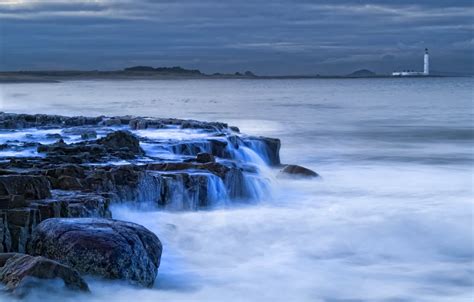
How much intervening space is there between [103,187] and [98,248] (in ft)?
11.7

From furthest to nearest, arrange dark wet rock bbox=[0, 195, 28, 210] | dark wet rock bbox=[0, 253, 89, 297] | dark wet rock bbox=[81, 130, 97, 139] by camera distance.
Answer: dark wet rock bbox=[81, 130, 97, 139] < dark wet rock bbox=[0, 195, 28, 210] < dark wet rock bbox=[0, 253, 89, 297]

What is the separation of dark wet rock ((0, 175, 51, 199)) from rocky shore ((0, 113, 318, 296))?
0.05 feet

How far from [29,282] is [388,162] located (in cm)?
1634

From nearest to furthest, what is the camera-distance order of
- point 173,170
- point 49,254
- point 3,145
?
point 49,254 < point 173,170 < point 3,145

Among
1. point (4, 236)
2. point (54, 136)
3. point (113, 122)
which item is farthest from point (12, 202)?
point (113, 122)

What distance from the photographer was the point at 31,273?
24.2 ft

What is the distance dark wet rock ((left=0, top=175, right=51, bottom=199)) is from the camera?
1012 cm

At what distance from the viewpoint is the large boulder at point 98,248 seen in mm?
8070

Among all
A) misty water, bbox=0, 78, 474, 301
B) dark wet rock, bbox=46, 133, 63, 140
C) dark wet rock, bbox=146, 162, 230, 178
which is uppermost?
dark wet rock, bbox=46, 133, 63, 140

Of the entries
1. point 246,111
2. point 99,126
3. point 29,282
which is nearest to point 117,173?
point 29,282

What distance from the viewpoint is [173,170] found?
1384 cm

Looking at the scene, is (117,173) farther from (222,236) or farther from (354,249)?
(354,249)

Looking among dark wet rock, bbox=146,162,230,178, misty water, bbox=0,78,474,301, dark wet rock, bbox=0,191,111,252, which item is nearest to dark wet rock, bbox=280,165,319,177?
misty water, bbox=0,78,474,301

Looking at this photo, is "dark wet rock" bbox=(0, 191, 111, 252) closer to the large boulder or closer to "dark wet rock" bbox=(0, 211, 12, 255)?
"dark wet rock" bbox=(0, 211, 12, 255)
